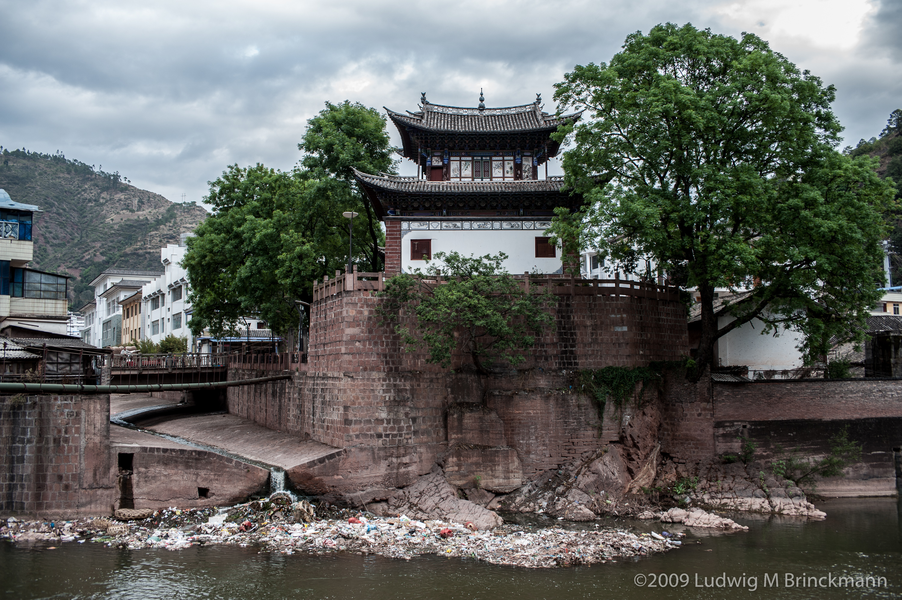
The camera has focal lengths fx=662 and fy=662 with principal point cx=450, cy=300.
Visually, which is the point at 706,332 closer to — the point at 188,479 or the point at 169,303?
the point at 188,479

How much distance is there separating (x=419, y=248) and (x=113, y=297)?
5221 centimetres

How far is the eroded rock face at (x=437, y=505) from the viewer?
20.3 metres

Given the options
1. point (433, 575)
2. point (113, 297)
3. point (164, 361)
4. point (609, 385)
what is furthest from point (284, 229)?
point (113, 297)

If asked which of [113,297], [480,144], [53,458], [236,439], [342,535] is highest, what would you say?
[480,144]

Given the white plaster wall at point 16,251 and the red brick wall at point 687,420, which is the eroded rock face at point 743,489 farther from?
the white plaster wall at point 16,251

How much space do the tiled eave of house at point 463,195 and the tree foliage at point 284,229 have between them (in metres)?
3.93

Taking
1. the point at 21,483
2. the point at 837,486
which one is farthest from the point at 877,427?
the point at 21,483

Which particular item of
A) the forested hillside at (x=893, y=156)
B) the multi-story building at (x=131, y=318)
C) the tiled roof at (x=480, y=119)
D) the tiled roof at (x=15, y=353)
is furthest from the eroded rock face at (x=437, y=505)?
the multi-story building at (x=131, y=318)

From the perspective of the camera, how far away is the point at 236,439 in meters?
26.4

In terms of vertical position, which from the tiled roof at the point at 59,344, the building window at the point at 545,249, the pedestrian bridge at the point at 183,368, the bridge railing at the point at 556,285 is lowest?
the pedestrian bridge at the point at 183,368

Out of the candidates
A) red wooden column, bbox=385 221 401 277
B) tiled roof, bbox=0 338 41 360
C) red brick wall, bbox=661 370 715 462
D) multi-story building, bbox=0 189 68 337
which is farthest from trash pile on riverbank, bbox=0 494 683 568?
multi-story building, bbox=0 189 68 337

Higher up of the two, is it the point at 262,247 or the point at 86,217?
the point at 86,217

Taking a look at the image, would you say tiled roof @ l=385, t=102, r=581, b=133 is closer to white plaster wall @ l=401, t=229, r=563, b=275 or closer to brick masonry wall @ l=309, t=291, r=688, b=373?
white plaster wall @ l=401, t=229, r=563, b=275

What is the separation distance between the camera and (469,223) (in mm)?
26984
